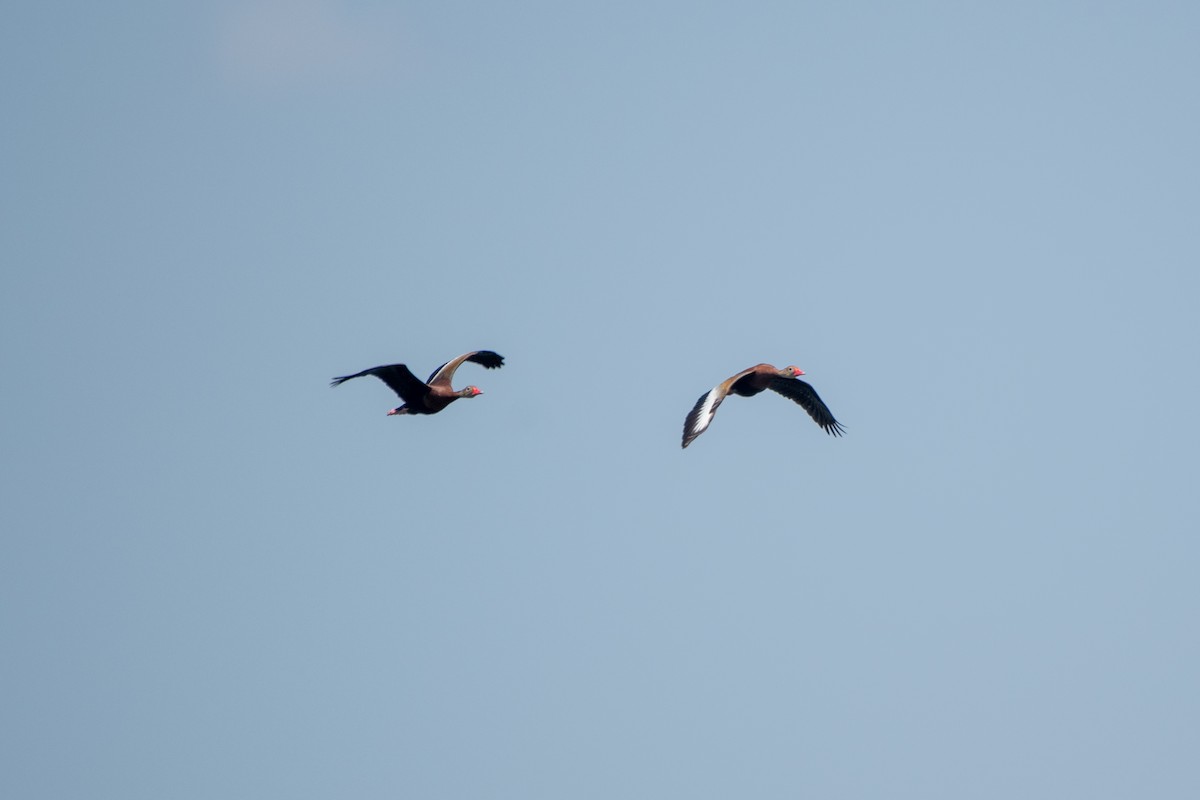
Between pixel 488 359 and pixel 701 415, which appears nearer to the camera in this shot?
pixel 701 415

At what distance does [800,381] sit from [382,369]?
28.1ft

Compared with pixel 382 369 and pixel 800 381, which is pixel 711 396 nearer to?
pixel 800 381

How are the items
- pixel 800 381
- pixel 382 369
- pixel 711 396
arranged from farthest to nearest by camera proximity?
pixel 800 381, pixel 711 396, pixel 382 369

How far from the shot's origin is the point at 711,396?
2473cm

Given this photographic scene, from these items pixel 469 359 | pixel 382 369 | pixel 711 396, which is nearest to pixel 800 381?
pixel 711 396

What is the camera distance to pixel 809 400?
28000 mm

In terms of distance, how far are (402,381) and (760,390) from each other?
6.75 meters

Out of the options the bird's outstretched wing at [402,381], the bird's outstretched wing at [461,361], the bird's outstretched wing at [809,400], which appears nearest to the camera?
the bird's outstretched wing at [402,381]

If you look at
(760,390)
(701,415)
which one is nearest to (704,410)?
(701,415)

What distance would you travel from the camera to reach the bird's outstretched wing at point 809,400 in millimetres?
27734

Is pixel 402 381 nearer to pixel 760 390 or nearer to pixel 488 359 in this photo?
pixel 488 359

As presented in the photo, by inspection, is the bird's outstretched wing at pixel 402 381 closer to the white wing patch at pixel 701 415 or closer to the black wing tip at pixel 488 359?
the black wing tip at pixel 488 359

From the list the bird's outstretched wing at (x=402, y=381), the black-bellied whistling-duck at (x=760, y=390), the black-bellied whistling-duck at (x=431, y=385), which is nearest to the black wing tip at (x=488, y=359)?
the black-bellied whistling-duck at (x=431, y=385)

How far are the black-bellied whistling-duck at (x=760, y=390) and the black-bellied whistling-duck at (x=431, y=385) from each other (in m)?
3.98
